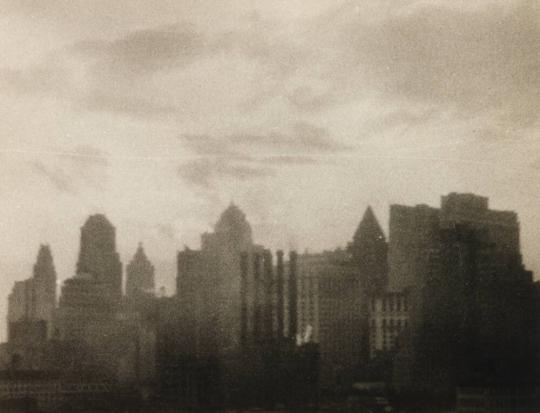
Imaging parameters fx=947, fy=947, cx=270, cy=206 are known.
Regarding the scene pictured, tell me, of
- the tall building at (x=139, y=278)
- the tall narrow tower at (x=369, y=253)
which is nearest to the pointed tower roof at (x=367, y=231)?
the tall narrow tower at (x=369, y=253)

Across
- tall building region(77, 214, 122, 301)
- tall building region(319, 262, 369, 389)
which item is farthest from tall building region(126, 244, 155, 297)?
tall building region(319, 262, 369, 389)

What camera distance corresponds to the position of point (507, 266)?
11362 cm

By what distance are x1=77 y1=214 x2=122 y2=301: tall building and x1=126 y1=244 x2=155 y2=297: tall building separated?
96.3 inches

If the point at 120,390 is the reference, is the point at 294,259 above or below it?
above

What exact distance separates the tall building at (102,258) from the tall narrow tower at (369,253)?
1417 inches

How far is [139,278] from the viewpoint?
140m

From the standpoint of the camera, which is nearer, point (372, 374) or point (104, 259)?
point (372, 374)

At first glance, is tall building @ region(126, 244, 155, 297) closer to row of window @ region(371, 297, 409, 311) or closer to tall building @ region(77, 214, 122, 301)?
tall building @ region(77, 214, 122, 301)

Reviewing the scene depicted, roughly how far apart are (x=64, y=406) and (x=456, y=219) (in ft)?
166

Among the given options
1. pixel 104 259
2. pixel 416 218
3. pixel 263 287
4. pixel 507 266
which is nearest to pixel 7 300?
pixel 104 259

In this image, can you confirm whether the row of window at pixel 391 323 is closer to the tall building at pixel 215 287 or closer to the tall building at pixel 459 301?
the tall building at pixel 459 301

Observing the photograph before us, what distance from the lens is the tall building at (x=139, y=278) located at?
137 meters

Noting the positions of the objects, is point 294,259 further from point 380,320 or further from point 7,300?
point 7,300

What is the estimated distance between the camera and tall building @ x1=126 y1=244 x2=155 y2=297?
137 meters
